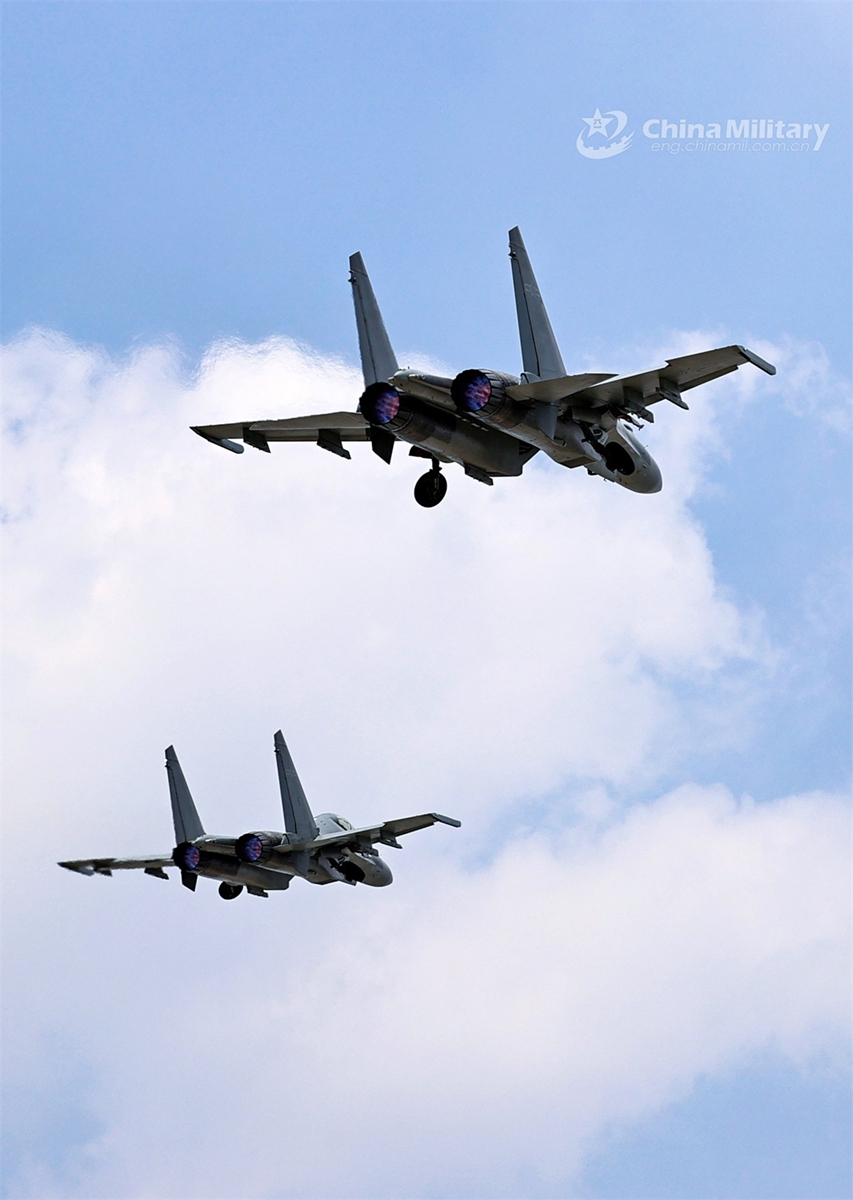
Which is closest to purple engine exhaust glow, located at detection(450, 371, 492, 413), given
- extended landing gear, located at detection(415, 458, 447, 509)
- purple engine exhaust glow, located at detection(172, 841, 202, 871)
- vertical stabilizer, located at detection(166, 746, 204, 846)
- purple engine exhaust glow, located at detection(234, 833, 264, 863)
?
extended landing gear, located at detection(415, 458, 447, 509)

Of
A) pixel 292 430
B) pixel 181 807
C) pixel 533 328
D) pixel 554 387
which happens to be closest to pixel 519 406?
pixel 554 387

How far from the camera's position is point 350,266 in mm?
24484

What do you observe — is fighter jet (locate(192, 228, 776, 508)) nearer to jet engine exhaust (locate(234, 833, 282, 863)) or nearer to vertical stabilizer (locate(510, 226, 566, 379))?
vertical stabilizer (locate(510, 226, 566, 379))

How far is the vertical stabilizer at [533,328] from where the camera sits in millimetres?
25469

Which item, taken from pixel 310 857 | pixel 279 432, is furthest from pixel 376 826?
pixel 279 432

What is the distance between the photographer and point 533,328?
84.4 ft

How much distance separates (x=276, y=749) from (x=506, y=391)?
2170 centimetres

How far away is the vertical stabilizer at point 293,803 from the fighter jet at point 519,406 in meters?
15.6

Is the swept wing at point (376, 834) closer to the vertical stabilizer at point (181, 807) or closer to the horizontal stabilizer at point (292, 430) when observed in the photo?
the vertical stabilizer at point (181, 807)

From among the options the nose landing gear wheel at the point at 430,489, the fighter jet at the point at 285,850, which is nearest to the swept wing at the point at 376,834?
the fighter jet at the point at 285,850

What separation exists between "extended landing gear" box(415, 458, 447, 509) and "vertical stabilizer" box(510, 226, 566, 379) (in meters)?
2.99

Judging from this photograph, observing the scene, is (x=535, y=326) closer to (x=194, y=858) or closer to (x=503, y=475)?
(x=503, y=475)

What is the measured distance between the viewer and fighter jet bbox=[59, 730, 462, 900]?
1516 inches

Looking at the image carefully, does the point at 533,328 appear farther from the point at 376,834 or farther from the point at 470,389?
the point at 376,834
